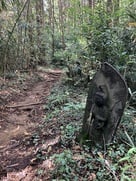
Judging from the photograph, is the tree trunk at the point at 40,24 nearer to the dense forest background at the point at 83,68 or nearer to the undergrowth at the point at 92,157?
the dense forest background at the point at 83,68

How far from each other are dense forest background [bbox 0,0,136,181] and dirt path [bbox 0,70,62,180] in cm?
25

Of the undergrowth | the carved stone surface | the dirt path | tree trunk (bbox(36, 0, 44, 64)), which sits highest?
tree trunk (bbox(36, 0, 44, 64))

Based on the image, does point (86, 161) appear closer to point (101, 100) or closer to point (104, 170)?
point (104, 170)

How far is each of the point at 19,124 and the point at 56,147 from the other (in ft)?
6.62

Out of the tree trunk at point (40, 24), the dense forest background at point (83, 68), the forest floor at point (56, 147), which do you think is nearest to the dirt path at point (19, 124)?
the forest floor at point (56, 147)

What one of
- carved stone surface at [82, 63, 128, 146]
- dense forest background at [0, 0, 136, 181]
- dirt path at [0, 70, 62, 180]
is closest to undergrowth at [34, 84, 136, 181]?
dense forest background at [0, 0, 136, 181]

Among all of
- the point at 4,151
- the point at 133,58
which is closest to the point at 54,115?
the point at 4,151

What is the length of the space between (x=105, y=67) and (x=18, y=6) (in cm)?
733

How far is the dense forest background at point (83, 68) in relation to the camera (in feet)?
11.0

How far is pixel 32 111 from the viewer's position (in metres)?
6.58

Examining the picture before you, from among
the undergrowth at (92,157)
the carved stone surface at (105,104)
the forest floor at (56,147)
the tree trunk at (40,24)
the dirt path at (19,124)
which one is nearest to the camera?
the undergrowth at (92,157)

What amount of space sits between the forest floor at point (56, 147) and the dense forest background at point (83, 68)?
1 cm

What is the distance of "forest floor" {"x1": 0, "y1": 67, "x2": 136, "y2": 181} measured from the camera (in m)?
3.30

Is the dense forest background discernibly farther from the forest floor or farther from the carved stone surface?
the carved stone surface
